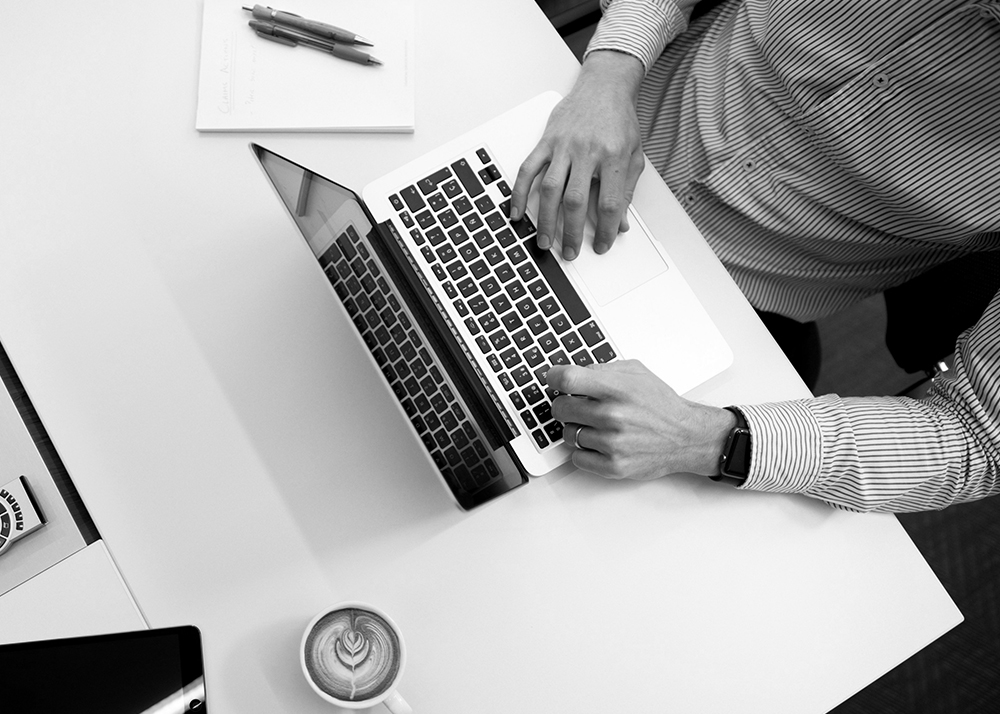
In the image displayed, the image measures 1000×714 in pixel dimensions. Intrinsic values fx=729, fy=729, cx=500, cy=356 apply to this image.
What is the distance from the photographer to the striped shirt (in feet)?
2.45

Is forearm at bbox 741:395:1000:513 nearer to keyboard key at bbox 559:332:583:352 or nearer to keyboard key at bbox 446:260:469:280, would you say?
keyboard key at bbox 559:332:583:352

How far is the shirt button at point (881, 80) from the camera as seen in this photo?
0.79 metres

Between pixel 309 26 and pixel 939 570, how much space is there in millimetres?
1530

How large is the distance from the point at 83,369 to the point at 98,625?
0.25m

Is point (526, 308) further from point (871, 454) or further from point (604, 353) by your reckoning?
point (871, 454)

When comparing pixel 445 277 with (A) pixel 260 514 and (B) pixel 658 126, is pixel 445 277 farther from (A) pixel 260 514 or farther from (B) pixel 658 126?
(B) pixel 658 126

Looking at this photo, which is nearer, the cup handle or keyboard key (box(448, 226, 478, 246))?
the cup handle

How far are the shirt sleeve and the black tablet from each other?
0.53 m

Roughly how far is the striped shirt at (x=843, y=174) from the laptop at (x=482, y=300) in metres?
0.16

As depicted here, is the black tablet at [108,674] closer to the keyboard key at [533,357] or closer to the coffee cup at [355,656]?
the coffee cup at [355,656]

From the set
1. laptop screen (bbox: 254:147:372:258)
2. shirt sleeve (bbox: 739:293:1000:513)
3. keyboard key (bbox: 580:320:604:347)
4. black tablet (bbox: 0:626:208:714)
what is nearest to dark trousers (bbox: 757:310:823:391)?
shirt sleeve (bbox: 739:293:1000:513)

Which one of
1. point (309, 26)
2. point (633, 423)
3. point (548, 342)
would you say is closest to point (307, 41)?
point (309, 26)

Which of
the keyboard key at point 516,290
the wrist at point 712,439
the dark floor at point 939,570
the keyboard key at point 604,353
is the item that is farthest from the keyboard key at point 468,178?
the dark floor at point 939,570

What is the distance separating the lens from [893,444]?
0.76m
